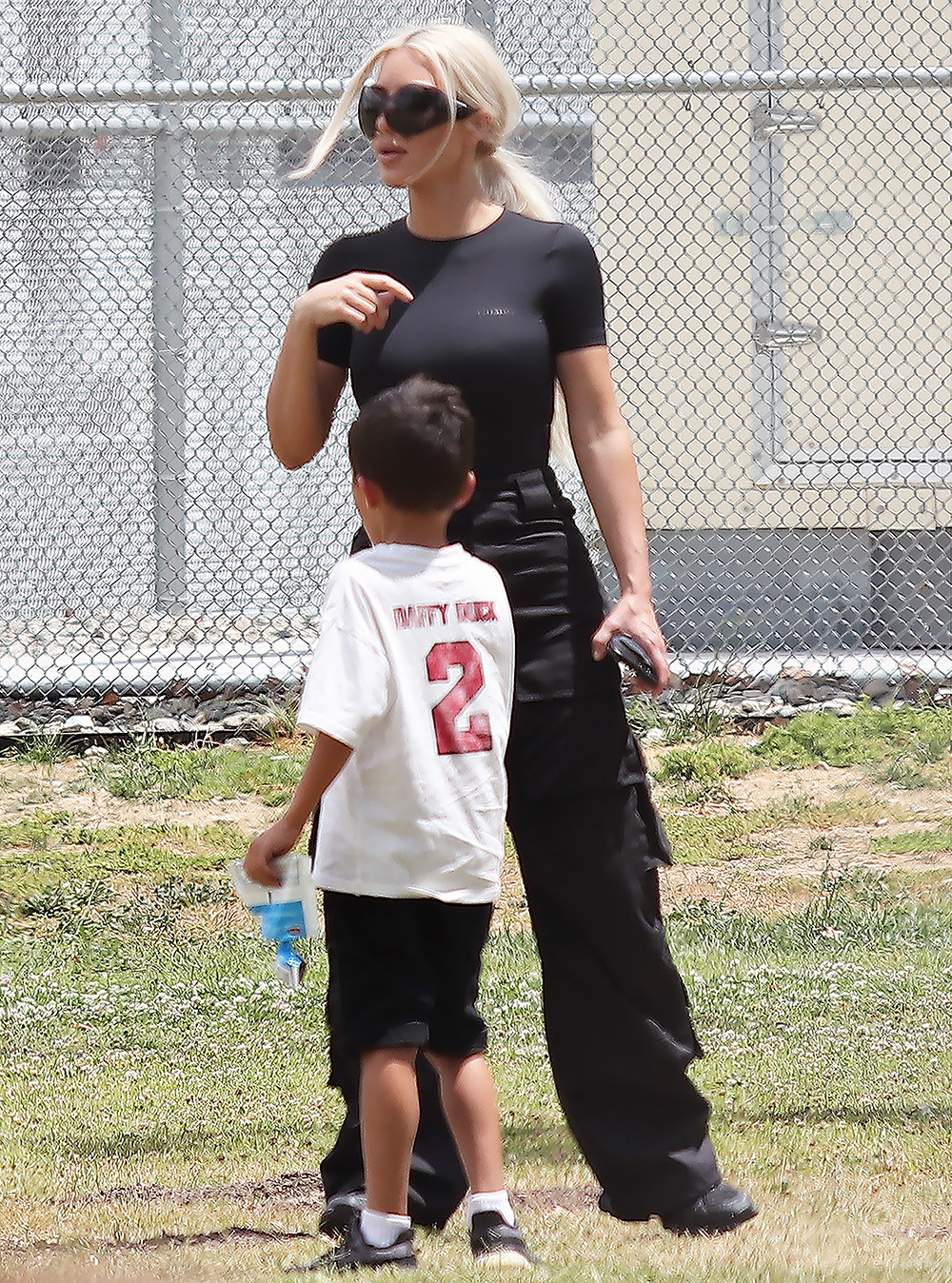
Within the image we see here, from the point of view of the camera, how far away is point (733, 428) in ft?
25.1

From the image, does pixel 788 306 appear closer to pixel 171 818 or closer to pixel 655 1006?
pixel 171 818

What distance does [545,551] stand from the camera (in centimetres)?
274

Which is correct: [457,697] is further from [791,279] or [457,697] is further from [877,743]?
[791,279]

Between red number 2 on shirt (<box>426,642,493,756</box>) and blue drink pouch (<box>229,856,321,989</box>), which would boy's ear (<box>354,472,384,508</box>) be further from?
blue drink pouch (<box>229,856,321,989</box>)

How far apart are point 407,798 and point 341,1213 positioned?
30.4 inches

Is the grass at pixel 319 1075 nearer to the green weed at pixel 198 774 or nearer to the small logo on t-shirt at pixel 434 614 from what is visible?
the green weed at pixel 198 774

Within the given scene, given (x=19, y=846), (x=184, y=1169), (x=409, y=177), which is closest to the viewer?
(x=409, y=177)

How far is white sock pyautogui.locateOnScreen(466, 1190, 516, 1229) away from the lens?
2.54 m

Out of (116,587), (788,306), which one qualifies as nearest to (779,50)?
(788,306)

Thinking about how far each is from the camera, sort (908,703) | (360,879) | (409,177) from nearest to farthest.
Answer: (360,879) → (409,177) → (908,703)

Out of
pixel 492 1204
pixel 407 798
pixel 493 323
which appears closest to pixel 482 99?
pixel 493 323

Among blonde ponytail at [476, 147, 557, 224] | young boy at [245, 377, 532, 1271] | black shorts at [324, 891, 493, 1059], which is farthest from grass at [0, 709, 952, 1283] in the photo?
blonde ponytail at [476, 147, 557, 224]

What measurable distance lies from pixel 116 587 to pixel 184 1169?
4.29 metres

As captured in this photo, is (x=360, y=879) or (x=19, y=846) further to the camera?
(x=19, y=846)
